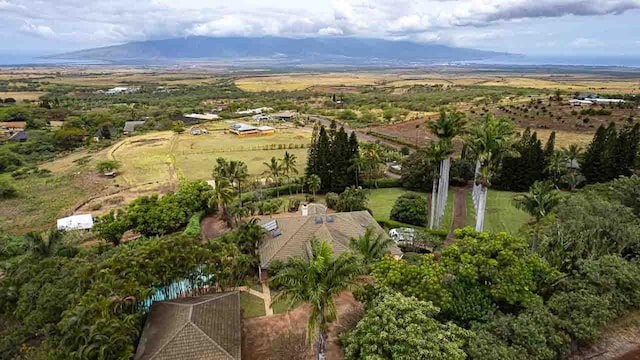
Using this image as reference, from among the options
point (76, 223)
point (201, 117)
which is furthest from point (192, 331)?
point (201, 117)

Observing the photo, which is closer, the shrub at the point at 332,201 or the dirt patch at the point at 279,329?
the dirt patch at the point at 279,329

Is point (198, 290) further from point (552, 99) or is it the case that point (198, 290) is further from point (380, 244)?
point (552, 99)

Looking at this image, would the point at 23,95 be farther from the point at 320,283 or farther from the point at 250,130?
the point at 320,283

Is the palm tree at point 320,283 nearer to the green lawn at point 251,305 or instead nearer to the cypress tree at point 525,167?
the green lawn at point 251,305

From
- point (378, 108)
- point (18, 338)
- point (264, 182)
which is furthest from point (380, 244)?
point (378, 108)

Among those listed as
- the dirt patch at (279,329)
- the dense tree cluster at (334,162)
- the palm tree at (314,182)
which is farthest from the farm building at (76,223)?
the dense tree cluster at (334,162)

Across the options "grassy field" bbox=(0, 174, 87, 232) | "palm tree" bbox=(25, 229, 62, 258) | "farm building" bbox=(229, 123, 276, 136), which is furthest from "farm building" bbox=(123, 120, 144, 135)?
"palm tree" bbox=(25, 229, 62, 258)

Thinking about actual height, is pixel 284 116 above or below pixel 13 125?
above
